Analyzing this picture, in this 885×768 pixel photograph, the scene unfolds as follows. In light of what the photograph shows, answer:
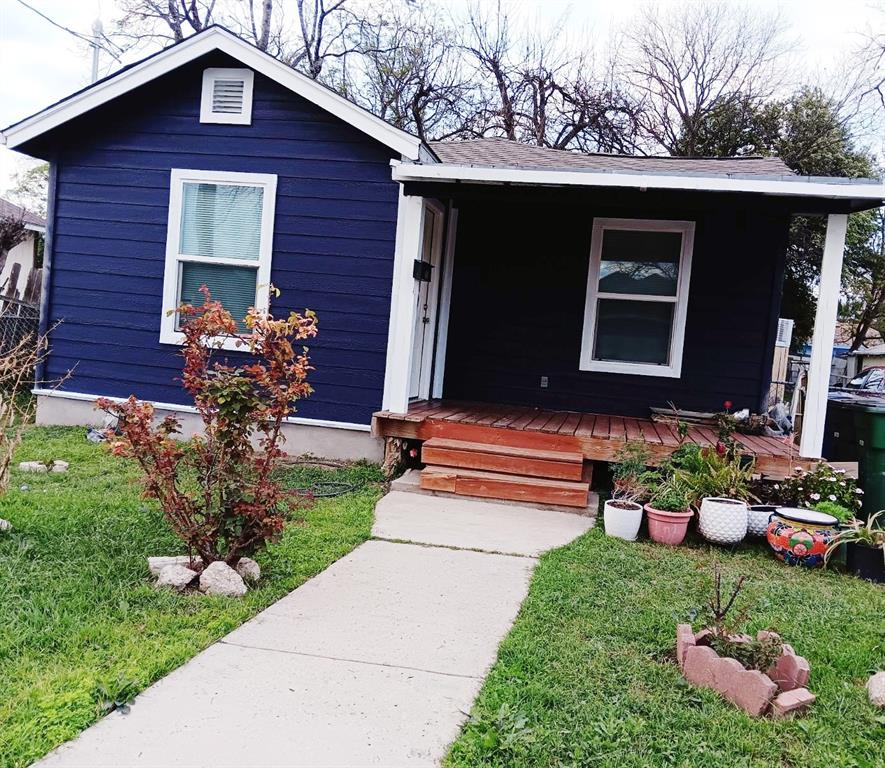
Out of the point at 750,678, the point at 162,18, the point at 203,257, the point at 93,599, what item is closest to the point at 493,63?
the point at 162,18

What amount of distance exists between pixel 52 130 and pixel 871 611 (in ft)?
25.2

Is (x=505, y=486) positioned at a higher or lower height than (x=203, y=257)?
lower

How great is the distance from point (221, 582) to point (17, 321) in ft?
27.2

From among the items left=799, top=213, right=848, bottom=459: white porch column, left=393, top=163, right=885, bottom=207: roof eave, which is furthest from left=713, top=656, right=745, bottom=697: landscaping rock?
left=393, top=163, right=885, bottom=207: roof eave

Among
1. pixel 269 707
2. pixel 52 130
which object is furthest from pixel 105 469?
pixel 269 707

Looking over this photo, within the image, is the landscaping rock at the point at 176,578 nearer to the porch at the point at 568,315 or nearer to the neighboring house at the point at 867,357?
the porch at the point at 568,315

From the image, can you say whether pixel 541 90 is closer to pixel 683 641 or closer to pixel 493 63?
pixel 493 63

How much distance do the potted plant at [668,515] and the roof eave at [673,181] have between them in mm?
2208

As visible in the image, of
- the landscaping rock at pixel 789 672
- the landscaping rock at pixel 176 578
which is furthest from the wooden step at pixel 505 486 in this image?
the landscaping rock at pixel 789 672

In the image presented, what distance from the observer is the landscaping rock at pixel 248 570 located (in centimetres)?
363

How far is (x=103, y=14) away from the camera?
16.7m

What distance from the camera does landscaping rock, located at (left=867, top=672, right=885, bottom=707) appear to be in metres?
2.72

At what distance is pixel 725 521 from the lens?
4.86 meters

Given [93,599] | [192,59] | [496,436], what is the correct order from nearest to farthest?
[93,599]
[496,436]
[192,59]
